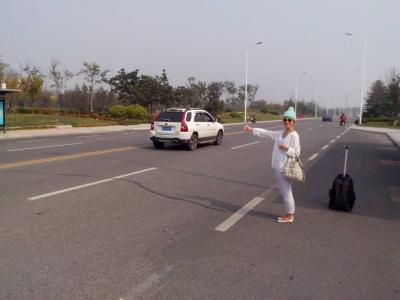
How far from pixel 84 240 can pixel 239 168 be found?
7127mm

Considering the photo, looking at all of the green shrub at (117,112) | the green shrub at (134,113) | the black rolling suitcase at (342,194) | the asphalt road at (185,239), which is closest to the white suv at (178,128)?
the asphalt road at (185,239)

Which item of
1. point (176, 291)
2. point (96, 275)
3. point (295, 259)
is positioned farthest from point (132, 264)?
point (295, 259)

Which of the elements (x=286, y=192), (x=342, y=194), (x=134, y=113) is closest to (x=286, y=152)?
(x=286, y=192)

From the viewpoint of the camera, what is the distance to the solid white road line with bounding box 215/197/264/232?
593 cm

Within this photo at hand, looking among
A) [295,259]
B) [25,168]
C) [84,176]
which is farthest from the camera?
[25,168]

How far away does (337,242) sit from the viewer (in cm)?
543

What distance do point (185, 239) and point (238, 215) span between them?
1.52 meters

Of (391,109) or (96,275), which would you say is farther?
(391,109)

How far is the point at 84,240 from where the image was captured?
16.9 feet

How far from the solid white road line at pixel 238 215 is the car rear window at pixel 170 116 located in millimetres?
9009

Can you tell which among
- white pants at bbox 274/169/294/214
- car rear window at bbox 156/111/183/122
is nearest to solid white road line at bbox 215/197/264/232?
white pants at bbox 274/169/294/214

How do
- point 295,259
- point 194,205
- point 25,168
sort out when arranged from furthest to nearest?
point 25,168 < point 194,205 < point 295,259

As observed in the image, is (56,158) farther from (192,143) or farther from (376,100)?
(376,100)

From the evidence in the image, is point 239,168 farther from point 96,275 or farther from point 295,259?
point 96,275
